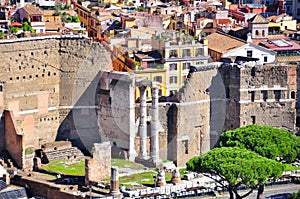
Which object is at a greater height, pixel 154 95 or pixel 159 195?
pixel 154 95

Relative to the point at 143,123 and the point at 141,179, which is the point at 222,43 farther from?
the point at 141,179

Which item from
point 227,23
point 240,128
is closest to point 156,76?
point 240,128

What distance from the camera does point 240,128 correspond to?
5828 cm

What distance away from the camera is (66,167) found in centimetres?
5944

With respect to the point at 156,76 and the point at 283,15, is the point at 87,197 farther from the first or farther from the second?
the point at 283,15

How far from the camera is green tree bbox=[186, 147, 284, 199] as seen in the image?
5066cm

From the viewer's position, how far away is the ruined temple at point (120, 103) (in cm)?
6069

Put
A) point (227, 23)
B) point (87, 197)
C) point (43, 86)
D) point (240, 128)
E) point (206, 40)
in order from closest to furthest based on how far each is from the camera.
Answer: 1. point (87, 197)
2. point (240, 128)
3. point (43, 86)
4. point (206, 40)
5. point (227, 23)

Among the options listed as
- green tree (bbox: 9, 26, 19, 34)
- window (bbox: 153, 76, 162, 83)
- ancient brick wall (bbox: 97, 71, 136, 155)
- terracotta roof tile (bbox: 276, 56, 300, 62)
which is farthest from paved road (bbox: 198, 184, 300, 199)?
green tree (bbox: 9, 26, 19, 34)

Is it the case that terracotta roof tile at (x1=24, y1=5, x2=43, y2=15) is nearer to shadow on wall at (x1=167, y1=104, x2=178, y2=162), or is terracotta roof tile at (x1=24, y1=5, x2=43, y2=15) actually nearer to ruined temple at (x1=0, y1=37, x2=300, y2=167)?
ruined temple at (x1=0, y1=37, x2=300, y2=167)

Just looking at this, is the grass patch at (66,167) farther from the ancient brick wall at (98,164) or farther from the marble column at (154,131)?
the marble column at (154,131)

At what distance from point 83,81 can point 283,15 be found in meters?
30.5

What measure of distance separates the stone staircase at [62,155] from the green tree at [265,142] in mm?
9123

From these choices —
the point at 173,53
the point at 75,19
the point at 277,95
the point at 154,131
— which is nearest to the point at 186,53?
the point at 173,53
